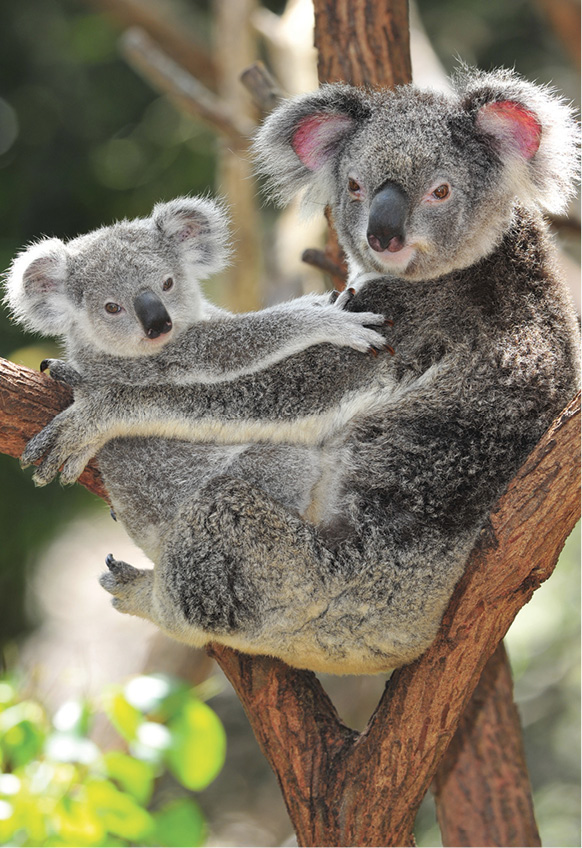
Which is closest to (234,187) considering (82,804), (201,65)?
→ (201,65)

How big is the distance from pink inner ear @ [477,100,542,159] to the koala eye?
0.26 meters

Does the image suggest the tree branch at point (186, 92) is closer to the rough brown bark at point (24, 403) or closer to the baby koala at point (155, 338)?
the baby koala at point (155, 338)

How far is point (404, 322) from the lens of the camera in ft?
9.26

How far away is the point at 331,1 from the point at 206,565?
9.30ft

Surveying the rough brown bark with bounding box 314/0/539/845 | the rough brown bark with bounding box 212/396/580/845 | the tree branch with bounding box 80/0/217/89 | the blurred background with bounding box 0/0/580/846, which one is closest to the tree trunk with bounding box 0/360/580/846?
the rough brown bark with bounding box 212/396/580/845

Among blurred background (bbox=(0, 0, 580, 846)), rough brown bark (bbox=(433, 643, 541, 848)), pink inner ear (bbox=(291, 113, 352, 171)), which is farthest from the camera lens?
blurred background (bbox=(0, 0, 580, 846))

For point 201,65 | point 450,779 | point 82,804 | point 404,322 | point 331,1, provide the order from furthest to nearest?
point 201,65
point 331,1
point 450,779
point 404,322
point 82,804

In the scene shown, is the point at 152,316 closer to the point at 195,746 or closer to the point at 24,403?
the point at 24,403

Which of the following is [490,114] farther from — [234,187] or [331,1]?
[234,187]

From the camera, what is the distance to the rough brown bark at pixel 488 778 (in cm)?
368

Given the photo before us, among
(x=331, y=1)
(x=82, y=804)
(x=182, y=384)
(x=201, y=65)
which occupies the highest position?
(x=201, y=65)

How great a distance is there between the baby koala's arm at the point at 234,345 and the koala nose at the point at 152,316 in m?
0.15

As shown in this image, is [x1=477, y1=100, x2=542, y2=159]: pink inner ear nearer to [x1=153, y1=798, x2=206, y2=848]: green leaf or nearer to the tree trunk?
the tree trunk

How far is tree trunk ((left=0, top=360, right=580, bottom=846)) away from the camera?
2387mm
